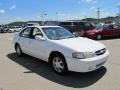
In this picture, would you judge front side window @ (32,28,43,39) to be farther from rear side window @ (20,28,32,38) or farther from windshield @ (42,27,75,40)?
rear side window @ (20,28,32,38)

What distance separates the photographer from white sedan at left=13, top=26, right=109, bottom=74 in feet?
18.6

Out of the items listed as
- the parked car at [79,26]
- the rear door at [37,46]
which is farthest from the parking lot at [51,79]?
the parked car at [79,26]

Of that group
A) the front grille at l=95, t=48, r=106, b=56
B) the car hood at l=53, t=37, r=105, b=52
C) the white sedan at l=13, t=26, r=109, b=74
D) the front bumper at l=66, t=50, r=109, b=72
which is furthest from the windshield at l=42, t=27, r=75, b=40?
the front grille at l=95, t=48, r=106, b=56

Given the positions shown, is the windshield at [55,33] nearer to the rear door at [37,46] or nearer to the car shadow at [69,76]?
the rear door at [37,46]

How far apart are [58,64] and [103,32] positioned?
11.9 metres

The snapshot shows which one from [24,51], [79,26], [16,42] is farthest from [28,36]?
[79,26]

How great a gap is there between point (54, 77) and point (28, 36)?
9.05ft

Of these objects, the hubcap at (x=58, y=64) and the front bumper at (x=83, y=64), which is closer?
the front bumper at (x=83, y=64)

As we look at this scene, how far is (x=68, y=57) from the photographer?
19.1ft

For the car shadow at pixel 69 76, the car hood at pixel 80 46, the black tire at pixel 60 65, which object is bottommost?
the car shadow at pixel 69 76

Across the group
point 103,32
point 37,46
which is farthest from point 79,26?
point 37,46

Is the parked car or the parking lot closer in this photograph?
the parking lot

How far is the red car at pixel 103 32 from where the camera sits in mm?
17156

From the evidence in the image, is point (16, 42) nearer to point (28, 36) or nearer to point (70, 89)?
point (28, 36)
